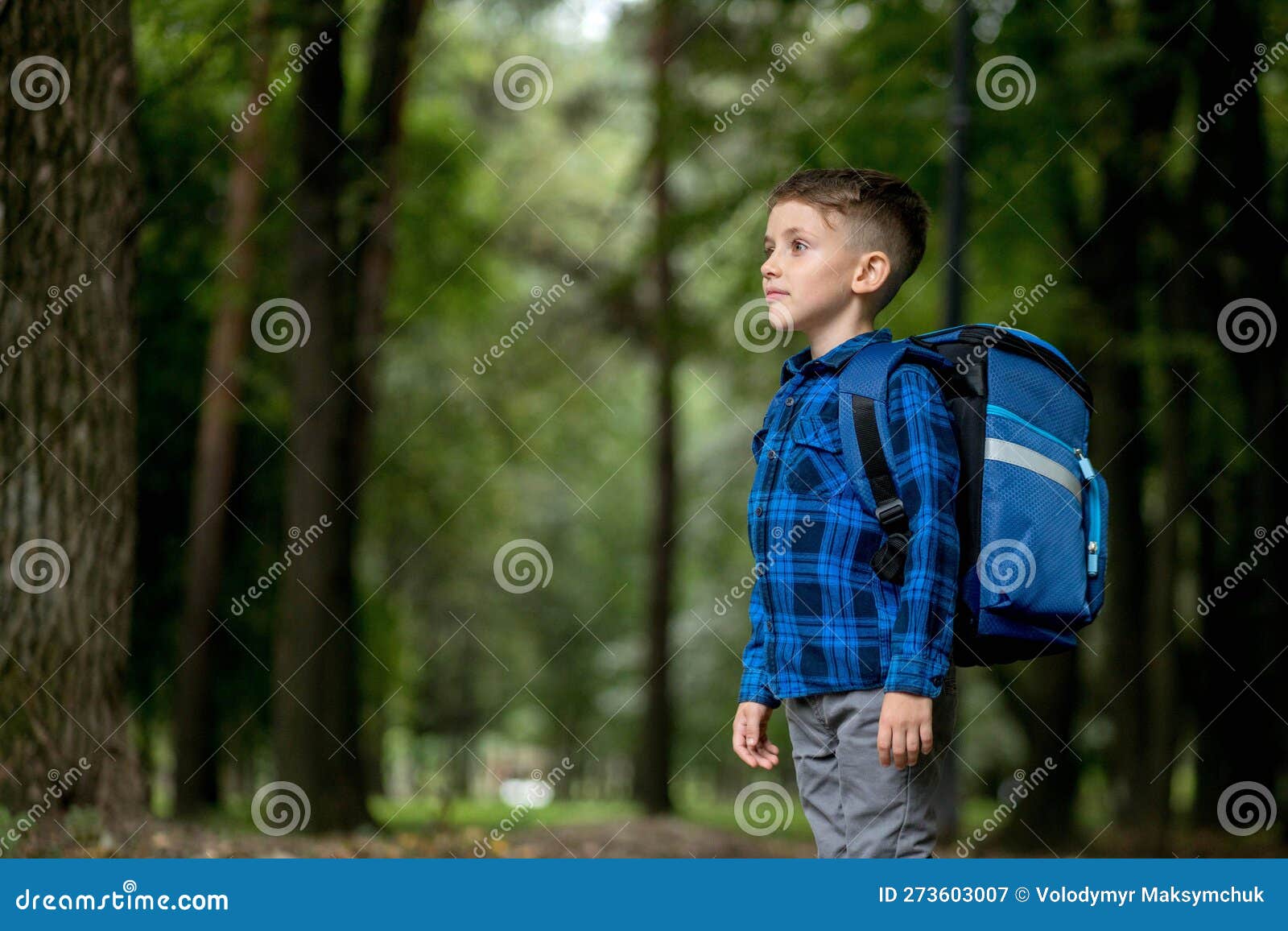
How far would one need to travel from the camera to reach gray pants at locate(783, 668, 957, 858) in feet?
9.31

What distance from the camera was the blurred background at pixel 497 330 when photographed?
571 cm

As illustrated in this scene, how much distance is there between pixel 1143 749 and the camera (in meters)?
12.0

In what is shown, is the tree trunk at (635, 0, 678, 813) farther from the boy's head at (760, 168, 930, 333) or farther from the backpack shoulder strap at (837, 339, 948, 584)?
the backpack shoulder strap at (837, 339, 948, 584)

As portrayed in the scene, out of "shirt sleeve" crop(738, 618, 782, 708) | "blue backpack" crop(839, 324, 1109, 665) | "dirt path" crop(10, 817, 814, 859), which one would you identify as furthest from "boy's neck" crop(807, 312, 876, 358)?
"dirt path" crop(10, 817, 814, 859)

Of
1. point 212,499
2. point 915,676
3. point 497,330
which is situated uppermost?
point 497,330

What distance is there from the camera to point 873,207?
10.2ft

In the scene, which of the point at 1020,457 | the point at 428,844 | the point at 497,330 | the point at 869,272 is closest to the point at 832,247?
the point at 869,272

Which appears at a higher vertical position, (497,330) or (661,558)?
(497,330)

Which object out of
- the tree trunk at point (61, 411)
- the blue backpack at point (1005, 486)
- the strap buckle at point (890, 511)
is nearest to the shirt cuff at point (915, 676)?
the blue backpack at point (1005, 486)

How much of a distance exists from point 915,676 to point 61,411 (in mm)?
4207

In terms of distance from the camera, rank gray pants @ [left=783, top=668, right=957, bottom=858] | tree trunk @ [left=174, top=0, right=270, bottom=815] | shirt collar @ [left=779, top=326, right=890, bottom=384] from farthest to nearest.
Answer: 1. tree trunk @ [left=174, top=0, right=270, bottom=815]
2. shirt collar @ [left=779, top=326, right=890, bottom=384]
3. gray pants @ [left=783, top=668, right=957, bottom=858]

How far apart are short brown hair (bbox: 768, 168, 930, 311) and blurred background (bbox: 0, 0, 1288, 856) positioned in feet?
11.6

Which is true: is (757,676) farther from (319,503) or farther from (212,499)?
(212,499)

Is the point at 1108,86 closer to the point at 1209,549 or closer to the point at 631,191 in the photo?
the point at 631,191
